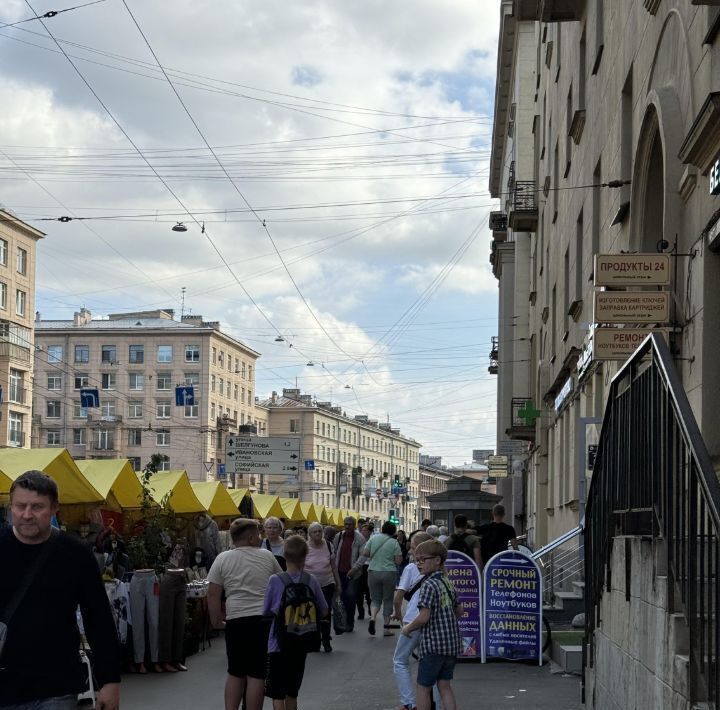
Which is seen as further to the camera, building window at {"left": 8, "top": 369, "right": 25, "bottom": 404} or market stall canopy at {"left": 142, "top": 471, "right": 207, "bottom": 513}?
building window at {"left": 8, "top": 369, "right": 25, "bottom": 404}

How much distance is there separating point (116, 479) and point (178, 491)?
3894 mm

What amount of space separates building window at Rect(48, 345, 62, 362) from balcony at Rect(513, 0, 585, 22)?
307 ft

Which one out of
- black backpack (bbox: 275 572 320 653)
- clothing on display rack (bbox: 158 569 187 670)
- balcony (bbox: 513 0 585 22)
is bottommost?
clothing on display rack (bbox: 158 569 187 670)

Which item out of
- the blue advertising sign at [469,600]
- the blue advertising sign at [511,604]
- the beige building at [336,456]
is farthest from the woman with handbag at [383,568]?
the beige building at [336,456]

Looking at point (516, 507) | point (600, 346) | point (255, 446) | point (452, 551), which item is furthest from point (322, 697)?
point (516, 507)

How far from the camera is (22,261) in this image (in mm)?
74688

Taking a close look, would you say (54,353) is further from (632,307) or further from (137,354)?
(632,307)

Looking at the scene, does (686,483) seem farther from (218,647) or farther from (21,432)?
(21,432)

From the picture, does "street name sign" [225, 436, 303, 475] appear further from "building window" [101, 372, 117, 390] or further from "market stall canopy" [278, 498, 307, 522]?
"building window" [101, 372, 117, 390]

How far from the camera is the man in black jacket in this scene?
4.89 meters

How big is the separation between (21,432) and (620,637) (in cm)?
7025

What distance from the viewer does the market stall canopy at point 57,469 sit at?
56.4ft

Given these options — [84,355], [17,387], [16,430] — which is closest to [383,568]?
[17,387]

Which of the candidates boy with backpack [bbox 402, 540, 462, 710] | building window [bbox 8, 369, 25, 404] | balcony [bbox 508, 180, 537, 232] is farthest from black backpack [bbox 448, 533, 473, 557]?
building window [bbox 8, 369, 25, 404]
